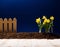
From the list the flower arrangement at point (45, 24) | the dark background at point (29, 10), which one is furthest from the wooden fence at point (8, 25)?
the dark background at point (29, 10)

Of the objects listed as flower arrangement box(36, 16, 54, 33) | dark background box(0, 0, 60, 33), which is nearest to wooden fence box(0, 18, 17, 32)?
flower arrangement box(36, 16, 54, 33)

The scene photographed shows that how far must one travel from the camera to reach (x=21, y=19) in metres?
3.76

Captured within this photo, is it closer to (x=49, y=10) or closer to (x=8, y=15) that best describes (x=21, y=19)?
(x=8, y=15)

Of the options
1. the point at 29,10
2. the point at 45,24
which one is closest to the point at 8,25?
the point at 45,24

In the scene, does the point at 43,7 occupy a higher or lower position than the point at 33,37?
higher

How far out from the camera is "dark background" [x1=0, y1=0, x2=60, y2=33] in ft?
12.3

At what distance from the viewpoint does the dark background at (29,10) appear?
376 cm

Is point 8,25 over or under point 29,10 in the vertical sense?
under

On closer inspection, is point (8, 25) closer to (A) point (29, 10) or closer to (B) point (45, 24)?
(B) point (45, 24)

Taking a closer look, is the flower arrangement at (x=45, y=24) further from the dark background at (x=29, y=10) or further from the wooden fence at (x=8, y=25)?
the dark background at (x=29, y=10)

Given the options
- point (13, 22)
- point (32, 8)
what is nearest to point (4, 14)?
point (32, 8)

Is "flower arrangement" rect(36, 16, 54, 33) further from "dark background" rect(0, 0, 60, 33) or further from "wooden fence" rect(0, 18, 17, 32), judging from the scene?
"dark background" rect(0, 0, 60, 33)

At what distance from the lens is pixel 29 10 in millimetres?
3793

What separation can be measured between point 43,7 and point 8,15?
0.80 m
